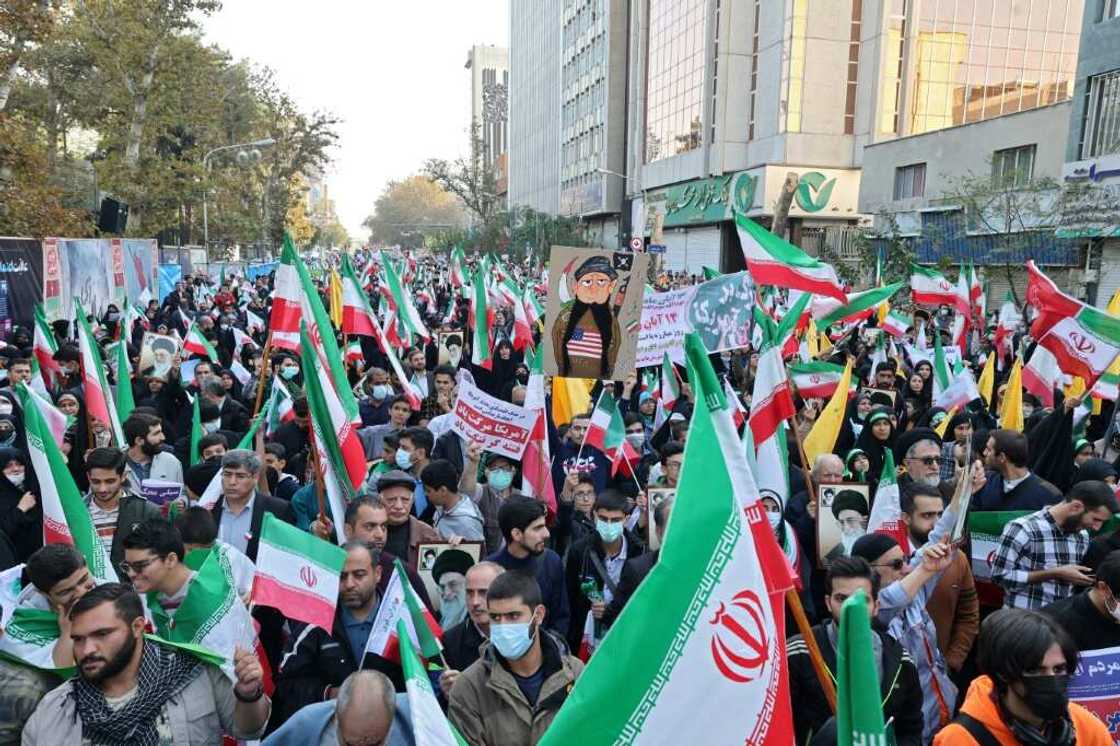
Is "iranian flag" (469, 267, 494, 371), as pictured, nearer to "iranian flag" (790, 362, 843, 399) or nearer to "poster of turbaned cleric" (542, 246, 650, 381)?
"poster of turbaned cleric" (542, 246, 650, 381)

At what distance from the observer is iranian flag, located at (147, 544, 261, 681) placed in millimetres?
3213

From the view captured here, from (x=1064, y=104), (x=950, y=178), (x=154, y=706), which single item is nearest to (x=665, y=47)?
(x=950, y=178)

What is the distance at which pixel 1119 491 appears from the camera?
513cm

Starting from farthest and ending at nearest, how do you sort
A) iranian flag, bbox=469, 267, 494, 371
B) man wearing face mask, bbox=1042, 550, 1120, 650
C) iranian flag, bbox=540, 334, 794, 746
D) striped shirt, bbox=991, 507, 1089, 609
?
iranian flag, bbox=469, 267, 494, 371
striped shirt, bbox=991, 507, 1089, 609
man wearing face mask, bbox=1042, 550, 1120, 650
iranian flag, bbox=540, 334, 794, 746

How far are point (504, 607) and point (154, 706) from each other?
1.20 m

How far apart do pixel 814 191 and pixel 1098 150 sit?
1628 cm

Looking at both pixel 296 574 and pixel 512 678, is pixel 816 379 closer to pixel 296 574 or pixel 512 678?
pixel 512 678

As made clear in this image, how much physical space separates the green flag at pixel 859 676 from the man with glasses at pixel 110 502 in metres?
4.03

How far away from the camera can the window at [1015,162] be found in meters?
24.4

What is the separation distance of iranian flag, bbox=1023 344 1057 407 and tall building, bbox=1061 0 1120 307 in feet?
48.3

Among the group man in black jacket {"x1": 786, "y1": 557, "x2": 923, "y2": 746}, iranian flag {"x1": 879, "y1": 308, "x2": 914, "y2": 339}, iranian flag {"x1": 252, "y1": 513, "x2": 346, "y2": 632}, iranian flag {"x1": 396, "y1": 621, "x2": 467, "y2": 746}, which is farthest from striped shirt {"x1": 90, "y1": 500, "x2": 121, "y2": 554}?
iranian flag {"x1": 879, "y1": 308, "x2": 914, "y2": 339}

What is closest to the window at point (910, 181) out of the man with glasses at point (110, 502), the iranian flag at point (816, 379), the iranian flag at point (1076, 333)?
the iranian flag at point (816, 379)

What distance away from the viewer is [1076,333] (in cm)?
689

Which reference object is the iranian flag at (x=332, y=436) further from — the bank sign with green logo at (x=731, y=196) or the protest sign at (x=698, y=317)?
the bank sign with green logo at (x=731, y=196)
